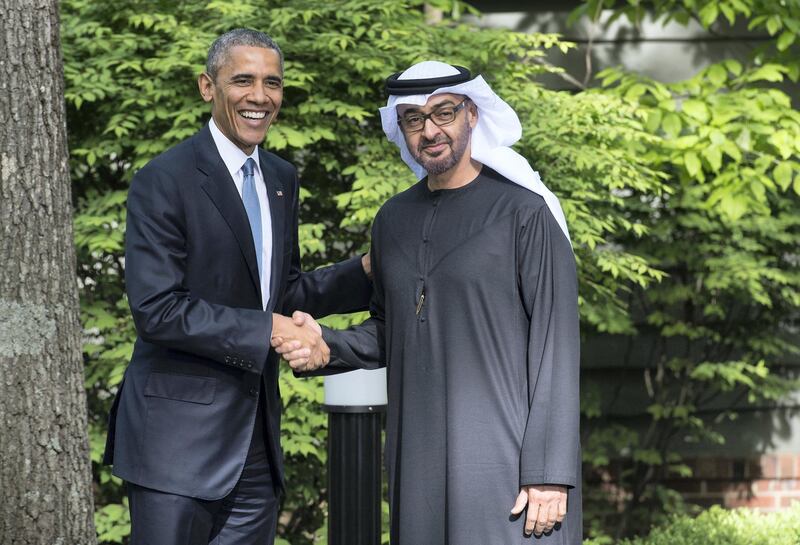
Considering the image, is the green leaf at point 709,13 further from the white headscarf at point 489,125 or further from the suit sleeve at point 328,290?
the white headscarf at point 489,125

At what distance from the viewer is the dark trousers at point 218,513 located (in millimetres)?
3432

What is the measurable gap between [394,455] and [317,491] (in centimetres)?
251

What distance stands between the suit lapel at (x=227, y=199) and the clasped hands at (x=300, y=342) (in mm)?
140

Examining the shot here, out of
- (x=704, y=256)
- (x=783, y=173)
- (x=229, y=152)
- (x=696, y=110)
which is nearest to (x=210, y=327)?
(x=229, y=152)

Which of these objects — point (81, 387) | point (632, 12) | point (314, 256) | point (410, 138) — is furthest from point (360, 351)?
point (632, 12)

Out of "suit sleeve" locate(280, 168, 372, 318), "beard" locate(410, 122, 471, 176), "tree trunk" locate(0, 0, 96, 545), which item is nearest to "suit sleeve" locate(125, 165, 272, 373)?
"suit sleeve" locate(280, 168, 372, 318)

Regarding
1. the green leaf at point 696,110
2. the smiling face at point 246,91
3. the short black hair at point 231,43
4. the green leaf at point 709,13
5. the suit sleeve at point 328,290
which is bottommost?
the suit sleeve at point 328,290

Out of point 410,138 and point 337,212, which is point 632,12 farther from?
point 410,138

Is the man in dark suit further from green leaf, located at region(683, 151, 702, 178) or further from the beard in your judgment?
green leaf, located at region(683, 151, 702, 178)

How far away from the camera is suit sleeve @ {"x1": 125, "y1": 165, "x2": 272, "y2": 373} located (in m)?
3.37

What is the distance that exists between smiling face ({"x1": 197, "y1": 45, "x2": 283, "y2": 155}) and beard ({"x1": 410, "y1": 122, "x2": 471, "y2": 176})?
0.56 meters

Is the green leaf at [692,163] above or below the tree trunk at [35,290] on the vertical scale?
above

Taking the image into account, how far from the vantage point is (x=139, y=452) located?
11.4ft

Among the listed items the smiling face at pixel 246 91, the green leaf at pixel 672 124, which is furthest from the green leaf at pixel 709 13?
the smiling face at pixel 246 91
